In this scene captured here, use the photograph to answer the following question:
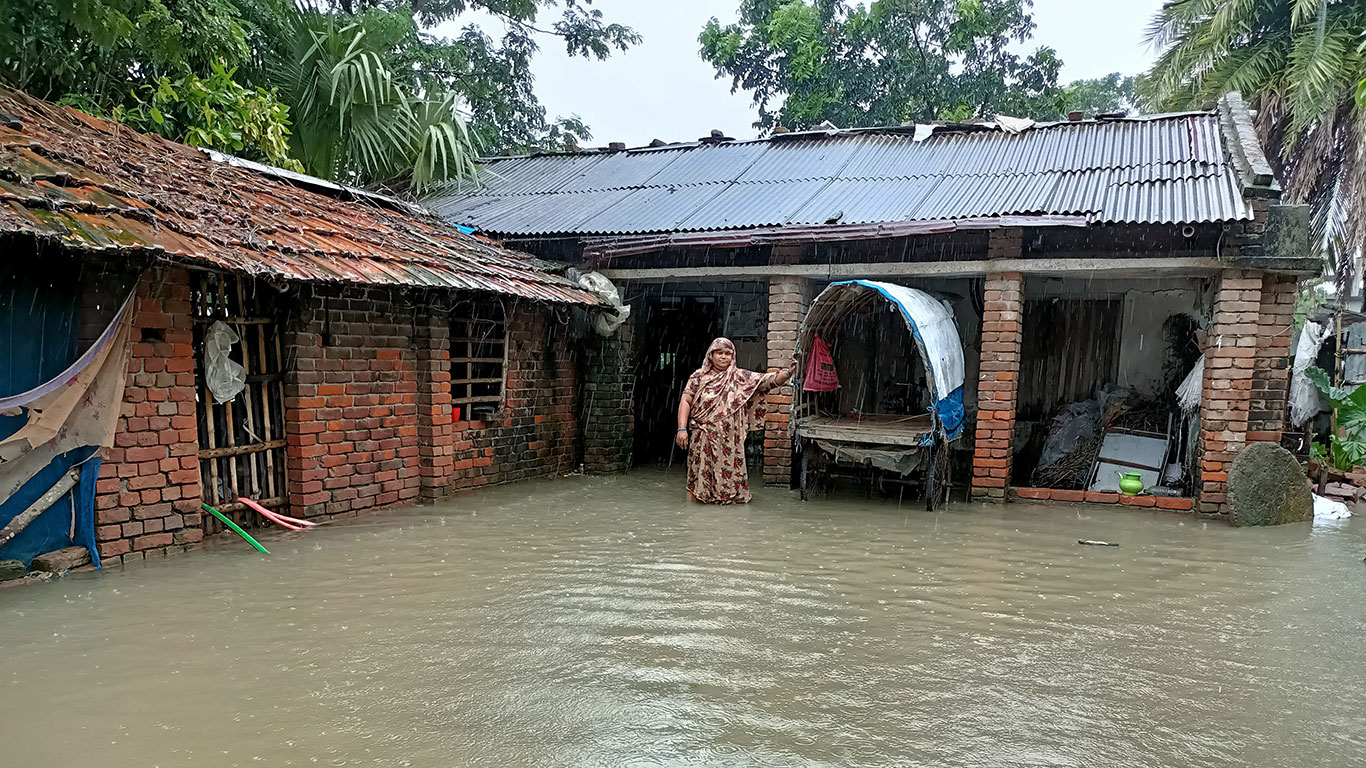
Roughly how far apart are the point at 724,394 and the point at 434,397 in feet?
8.89

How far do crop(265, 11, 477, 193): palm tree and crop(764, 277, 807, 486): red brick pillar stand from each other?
4581mm

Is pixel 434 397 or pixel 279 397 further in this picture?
pixel 434 397

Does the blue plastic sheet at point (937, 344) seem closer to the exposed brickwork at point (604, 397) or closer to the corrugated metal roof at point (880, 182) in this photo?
the corrugated metal roof at point (880, 182)

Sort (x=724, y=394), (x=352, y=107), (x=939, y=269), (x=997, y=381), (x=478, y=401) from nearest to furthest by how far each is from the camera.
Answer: (x=724, y=394) < (x=997, y=381) < (x=939, y=269) < (x=478, y=401) < (x=352, y=107)

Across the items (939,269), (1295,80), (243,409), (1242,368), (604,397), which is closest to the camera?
(243,409)

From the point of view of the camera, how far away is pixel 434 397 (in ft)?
25.8

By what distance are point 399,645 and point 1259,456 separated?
7.22m

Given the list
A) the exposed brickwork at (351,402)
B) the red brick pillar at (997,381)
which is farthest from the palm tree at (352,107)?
the red brick pillar at (997,381)

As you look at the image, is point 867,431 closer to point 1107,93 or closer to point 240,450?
point 240,450

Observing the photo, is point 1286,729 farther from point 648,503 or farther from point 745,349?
point 745,349

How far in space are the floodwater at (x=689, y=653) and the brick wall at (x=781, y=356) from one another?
8.48 feet

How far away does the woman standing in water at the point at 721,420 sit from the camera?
797cm

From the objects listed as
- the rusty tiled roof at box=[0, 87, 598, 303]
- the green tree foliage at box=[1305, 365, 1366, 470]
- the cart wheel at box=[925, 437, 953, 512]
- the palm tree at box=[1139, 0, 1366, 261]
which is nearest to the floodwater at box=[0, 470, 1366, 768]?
the cart wheel at box=[925, 437, 953, 512]

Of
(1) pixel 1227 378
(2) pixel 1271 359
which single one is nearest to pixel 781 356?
(1) pixel 1227 378
